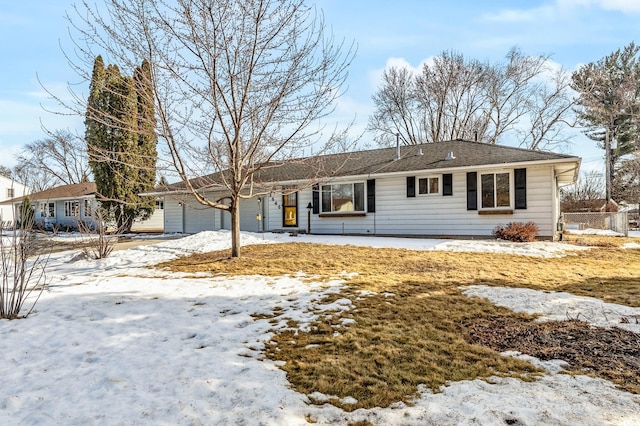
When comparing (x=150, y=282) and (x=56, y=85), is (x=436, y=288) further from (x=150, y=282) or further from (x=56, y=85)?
(x=56, y=85)

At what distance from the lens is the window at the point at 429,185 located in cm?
1302

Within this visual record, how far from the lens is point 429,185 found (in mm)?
13141

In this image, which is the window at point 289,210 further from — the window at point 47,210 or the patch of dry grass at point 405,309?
the window at point 47,210

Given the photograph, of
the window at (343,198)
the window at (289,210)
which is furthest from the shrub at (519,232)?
the window at (289,210)

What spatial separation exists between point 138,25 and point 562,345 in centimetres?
803

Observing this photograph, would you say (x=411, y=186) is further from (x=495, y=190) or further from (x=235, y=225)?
(x=235, y=225)

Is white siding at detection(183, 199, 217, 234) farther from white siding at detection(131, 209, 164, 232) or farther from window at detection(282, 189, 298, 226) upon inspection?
white siding at detection(131, 209, 164, 232)

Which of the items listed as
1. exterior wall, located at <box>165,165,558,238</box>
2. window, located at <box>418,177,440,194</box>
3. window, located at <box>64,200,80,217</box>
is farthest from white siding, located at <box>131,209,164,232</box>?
window, located at <box>418,177,440,194</box>

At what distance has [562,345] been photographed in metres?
3.27

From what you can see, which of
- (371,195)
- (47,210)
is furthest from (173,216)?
(47,210)

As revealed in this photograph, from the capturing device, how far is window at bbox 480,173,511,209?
470 inches

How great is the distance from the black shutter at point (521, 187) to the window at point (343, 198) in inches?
215

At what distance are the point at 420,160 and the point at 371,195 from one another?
2401 mm

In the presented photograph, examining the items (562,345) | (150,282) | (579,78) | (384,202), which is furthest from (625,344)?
(579,78)
